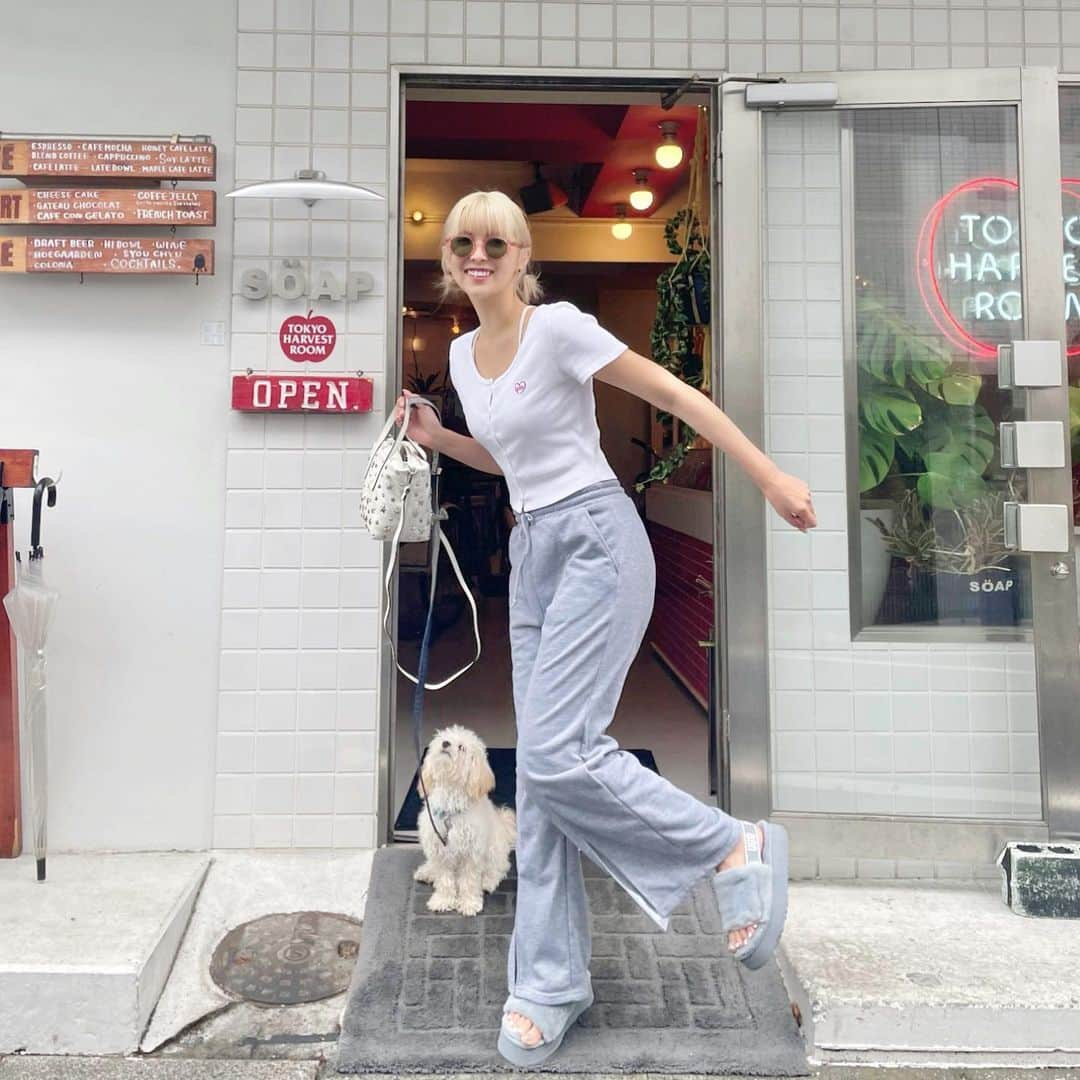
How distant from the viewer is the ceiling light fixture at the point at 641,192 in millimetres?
6359

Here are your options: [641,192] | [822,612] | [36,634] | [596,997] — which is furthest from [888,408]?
[641,192]

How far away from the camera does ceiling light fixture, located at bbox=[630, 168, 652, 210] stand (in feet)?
20.9

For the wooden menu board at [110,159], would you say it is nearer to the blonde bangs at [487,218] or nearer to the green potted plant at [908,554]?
the blonde bangs at [487,218]

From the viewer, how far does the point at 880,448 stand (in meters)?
3.14

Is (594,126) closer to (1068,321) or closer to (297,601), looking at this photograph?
(1068,321)

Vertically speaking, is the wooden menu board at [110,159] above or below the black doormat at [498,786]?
above

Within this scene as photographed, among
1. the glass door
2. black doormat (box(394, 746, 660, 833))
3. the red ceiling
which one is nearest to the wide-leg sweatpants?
black doormat (box(394, 746, 660, 833))

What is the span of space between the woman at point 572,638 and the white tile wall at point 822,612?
1057mm

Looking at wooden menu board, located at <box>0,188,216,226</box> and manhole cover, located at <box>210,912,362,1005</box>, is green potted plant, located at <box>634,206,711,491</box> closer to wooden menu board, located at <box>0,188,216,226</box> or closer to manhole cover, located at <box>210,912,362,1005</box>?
wooden menu board, located at <box>0,188,216,226</box>

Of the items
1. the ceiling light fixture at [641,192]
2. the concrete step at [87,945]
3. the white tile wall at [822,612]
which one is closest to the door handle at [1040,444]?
the white tile wall at [822,612]

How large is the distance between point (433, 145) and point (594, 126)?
3.54ft

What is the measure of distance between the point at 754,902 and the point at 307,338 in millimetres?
2156

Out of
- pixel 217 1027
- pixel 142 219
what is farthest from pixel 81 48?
pixel 217 1027

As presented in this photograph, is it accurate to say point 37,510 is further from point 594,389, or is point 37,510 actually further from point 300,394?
point 594,389
